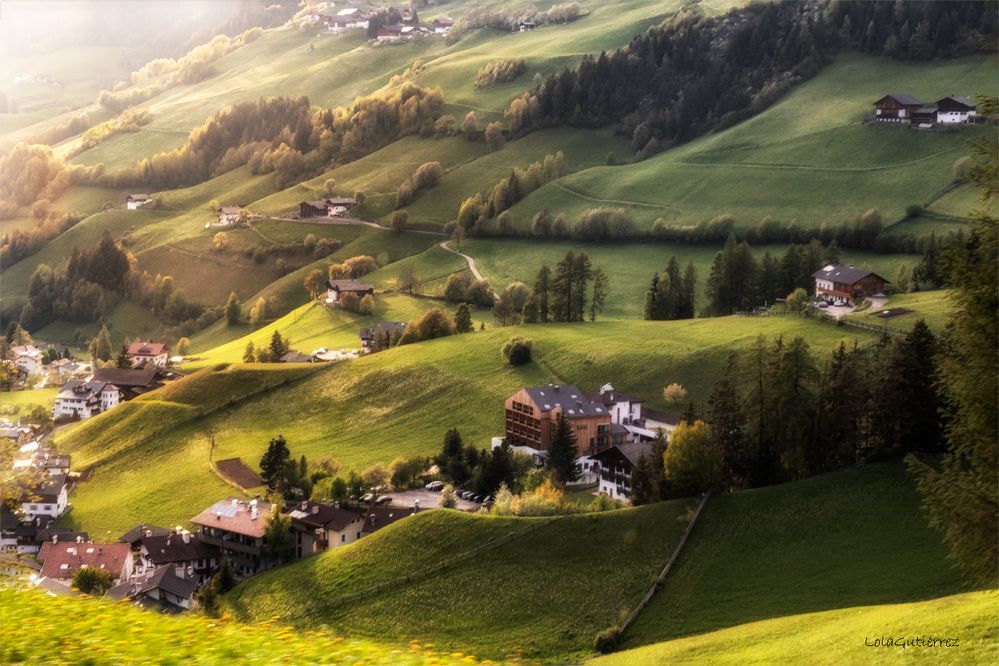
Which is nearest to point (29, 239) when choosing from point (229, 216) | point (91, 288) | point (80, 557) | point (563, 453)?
point (91, 288)

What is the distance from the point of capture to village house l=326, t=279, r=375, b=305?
129750 millimetres

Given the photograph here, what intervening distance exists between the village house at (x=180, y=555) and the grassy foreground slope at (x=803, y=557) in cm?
3338

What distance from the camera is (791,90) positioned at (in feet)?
574

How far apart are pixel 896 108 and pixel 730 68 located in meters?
44.6

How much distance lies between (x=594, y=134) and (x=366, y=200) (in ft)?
140

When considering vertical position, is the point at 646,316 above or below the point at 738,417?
below

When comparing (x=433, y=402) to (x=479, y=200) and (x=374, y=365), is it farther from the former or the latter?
(x=479, y=200)

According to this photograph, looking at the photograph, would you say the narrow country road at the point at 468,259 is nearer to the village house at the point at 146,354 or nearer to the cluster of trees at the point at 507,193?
the cluster of trees at the point at 507,193

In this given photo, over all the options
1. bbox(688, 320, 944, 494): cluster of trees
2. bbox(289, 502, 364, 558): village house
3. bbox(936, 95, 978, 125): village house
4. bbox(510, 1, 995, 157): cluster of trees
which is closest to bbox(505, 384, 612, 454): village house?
bbox(289, 502, 364, 558): village house

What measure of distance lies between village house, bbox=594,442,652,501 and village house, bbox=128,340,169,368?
74.4 metres

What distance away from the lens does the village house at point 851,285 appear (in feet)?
326

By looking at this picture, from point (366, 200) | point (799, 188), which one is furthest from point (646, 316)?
point (366, 200)

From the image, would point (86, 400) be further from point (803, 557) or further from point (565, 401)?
point (803, 557)

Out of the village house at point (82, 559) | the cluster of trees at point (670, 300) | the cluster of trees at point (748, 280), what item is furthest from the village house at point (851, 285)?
the village house at point (82, 559)
